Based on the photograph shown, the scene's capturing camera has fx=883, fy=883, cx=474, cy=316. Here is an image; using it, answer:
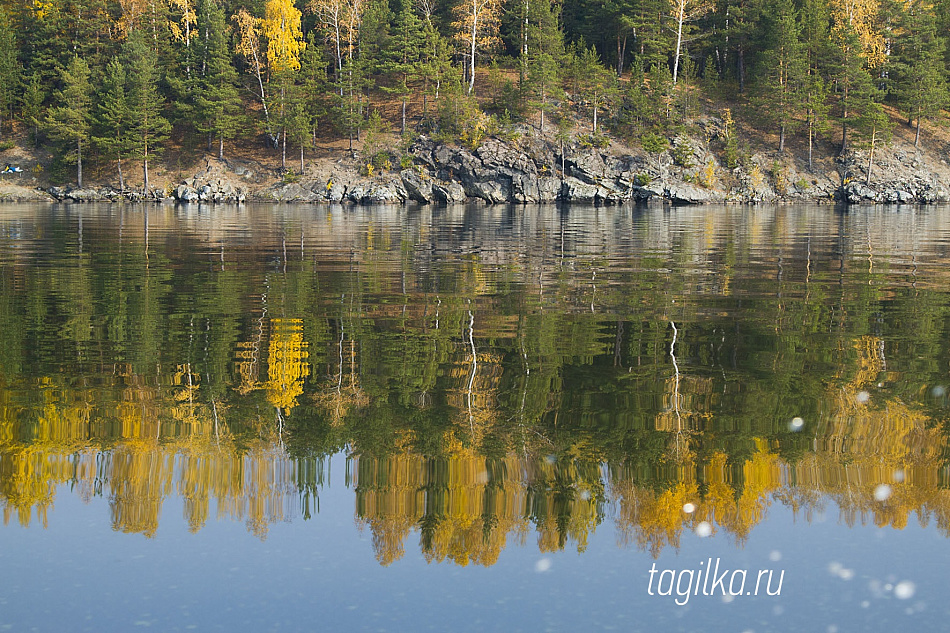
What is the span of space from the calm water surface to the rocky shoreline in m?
50.7

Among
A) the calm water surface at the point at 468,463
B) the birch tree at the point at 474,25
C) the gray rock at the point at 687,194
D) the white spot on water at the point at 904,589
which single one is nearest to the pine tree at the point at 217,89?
the birch tree at the point at 474,25

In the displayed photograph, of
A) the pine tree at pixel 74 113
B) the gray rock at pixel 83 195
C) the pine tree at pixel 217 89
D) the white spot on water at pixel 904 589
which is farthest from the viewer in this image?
the pine tree at pixel 217 89

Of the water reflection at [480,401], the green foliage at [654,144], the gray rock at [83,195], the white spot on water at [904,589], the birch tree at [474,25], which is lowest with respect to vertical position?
the white spot on water at [904,589]

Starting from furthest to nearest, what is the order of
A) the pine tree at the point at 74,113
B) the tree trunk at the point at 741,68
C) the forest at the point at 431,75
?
the tree trunk at the point at 741,68 < the forest at the point at 431,75 < the pine tree at the point at 74,113

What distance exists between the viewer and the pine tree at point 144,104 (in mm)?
65500

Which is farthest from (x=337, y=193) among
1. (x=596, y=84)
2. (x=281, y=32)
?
(x=596, y=84)

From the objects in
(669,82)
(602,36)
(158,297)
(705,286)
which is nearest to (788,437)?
(705,286)

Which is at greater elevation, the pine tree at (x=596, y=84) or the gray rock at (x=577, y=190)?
the pine tree at (x=596, y=84)

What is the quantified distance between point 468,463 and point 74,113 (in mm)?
68733

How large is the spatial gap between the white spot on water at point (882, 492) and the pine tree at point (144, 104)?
213 ft

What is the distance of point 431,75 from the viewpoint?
6625cm

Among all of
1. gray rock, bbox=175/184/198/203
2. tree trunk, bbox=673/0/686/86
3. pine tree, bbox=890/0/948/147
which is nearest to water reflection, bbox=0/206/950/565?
gray rock, bbox=175/184/198/203

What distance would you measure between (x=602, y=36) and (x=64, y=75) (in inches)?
1765

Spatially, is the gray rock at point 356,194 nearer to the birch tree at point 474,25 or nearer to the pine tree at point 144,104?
the birch tree at point 474,25
